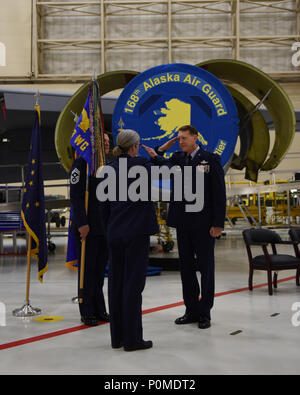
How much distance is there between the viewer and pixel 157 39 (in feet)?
71.5

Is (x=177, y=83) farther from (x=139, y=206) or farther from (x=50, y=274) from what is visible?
(x=50, y=274)

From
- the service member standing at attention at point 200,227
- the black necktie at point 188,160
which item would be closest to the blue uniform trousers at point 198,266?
the service member standing at attention at point 200,227

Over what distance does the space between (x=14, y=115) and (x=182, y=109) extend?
425cm

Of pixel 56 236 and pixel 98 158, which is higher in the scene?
pixel 98 158

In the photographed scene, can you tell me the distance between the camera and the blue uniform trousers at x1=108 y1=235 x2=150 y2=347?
3381 mm

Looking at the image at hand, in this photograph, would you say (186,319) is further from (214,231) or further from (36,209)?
(36,209)

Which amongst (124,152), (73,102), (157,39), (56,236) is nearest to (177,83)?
(73,102)

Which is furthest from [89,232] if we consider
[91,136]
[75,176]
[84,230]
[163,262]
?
[163,262]

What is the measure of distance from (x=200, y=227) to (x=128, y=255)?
0.94 metres

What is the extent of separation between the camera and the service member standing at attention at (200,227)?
160 inches

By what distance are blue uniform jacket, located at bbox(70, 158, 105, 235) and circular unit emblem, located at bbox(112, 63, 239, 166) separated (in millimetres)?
1602

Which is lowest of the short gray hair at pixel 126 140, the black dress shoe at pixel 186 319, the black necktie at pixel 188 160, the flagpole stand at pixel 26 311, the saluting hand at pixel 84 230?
the flagpole stand at pixel 26 311

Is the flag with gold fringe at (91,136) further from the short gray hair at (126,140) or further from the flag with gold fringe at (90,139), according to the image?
the short gray hair at (126,140)

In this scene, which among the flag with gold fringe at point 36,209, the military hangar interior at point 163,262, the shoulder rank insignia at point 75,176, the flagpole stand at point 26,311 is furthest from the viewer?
the flag with gold fringe at point 36,209
